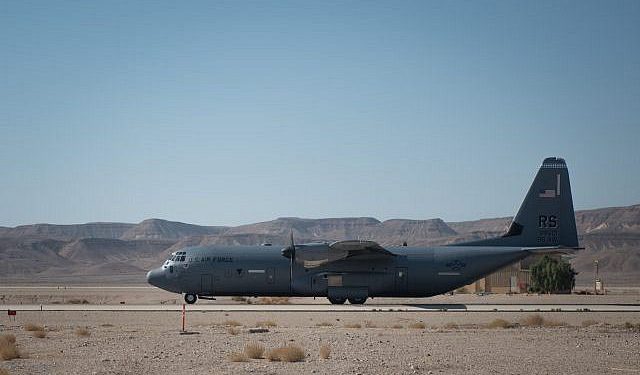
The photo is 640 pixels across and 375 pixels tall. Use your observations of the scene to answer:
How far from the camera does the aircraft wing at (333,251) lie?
38344mm

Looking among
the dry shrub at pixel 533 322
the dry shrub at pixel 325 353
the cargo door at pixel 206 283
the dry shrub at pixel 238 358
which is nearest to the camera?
the dry shrub at pixel 238 358

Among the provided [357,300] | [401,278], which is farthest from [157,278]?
[401,278]

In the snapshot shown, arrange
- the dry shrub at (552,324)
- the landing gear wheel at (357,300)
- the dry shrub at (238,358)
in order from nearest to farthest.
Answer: the dry shrub at (238,358)
the dry shrub at (552,324)
the landing gear wheel at (357,300)

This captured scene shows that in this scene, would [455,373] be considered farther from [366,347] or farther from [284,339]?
[284,339]

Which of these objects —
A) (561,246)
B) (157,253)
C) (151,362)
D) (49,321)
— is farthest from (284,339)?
(157,253)

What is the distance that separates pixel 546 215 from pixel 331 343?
2352 cm

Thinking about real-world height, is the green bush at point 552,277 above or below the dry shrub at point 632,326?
above

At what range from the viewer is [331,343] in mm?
21641

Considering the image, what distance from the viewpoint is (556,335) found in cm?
2408

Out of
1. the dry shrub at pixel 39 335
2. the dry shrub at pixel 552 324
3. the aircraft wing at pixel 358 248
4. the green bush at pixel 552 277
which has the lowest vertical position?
the dry shrub at pixel 552 324

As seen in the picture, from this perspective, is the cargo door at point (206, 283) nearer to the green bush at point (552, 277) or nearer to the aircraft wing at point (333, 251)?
the aircraft wing at point (333, 251)

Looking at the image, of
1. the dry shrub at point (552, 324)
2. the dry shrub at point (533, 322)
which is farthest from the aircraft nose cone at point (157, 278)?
the dry shrub at point (552, 324)

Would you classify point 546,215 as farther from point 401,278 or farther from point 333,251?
point 333,251

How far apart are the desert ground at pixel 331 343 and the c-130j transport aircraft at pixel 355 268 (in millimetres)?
6105
